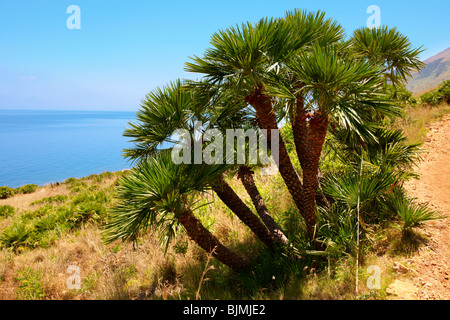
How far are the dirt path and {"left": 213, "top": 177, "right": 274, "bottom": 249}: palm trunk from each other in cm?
134

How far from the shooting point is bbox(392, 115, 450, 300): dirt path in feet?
7.16

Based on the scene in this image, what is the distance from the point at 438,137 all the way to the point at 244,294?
20.7 ft

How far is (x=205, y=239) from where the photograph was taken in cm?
275

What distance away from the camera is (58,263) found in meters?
5.34

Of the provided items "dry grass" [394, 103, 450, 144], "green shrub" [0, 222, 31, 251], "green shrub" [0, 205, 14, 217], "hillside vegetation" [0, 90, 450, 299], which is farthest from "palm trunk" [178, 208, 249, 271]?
"green shrub" [0, 205, 14, 217]

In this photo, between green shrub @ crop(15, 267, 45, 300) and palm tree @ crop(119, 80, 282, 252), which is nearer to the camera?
palm tree @ crop(119, 80, 282, 252)

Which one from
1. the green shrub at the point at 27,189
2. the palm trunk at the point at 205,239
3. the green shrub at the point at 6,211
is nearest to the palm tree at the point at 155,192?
the palm trunk at the point at 205,239

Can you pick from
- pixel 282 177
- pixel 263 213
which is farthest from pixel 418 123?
pixel 263 213

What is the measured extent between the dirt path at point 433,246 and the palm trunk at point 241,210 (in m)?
1.34

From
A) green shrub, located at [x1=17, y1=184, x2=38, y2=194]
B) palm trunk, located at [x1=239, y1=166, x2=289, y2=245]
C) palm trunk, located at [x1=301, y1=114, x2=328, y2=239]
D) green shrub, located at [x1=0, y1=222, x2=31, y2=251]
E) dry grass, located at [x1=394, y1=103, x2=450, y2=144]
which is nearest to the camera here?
palm trunk, located at [x1=301, y1=114, x2=328, y2=239]

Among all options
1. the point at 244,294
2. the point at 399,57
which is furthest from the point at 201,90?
the point at 399,57

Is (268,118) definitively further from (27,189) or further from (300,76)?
(27,189)

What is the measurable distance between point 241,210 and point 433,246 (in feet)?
6.38

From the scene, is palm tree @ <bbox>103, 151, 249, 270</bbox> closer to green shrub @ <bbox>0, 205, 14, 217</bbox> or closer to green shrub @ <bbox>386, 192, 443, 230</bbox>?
green shrub @ <bbox>386, 192, 443, 230</bbox>
